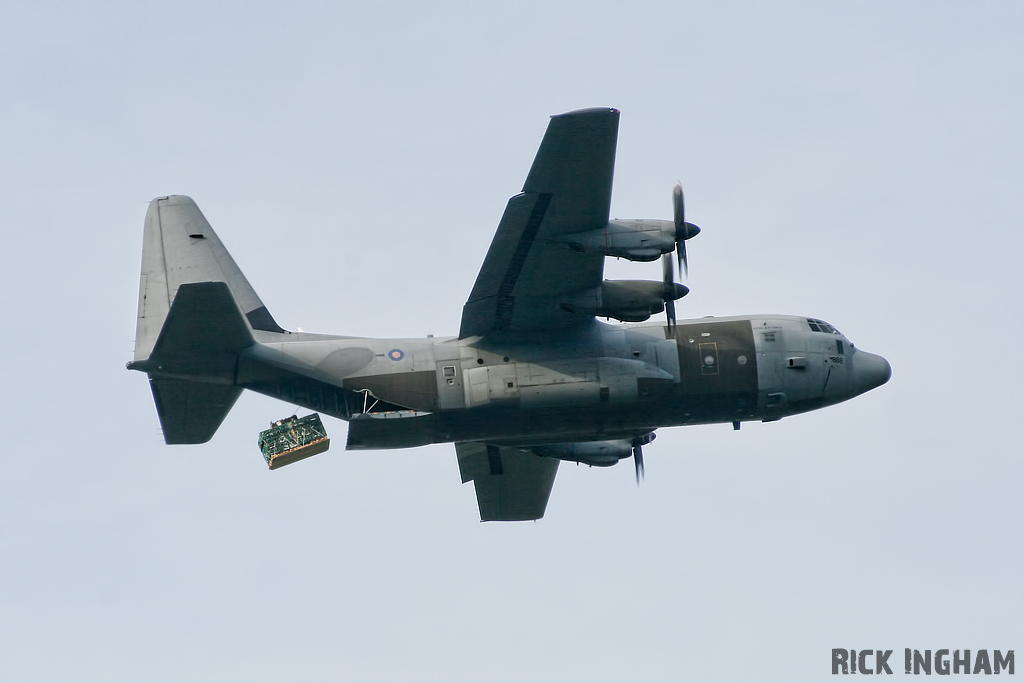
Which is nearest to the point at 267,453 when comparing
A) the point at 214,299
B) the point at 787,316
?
the point at 214,299

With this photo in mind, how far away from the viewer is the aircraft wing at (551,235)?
2894cm

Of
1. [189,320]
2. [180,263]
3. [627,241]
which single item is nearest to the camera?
[189,320]

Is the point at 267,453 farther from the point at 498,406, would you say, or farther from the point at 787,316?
the point at 787,316

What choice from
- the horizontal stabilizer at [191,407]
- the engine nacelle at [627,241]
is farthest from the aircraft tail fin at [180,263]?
the engine nacelle at [627,241]

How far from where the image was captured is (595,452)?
3656 cm

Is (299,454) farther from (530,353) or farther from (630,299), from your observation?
(630,299)

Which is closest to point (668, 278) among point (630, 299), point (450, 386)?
point (630, 299)

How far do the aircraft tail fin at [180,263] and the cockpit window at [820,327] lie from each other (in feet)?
45.3

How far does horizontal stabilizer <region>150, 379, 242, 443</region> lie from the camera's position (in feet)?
104

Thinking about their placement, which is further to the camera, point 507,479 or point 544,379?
point 507,479

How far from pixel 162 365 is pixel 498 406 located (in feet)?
26.6

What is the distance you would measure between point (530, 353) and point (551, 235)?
126 inches

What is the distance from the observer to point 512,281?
31.5m

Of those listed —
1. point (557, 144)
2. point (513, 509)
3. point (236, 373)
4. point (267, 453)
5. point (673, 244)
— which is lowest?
point (513, 509)
